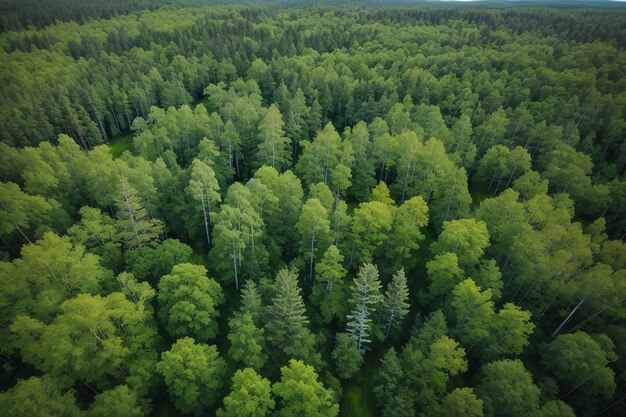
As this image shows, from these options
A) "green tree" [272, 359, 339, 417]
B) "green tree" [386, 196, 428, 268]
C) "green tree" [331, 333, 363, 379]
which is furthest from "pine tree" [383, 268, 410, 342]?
"green tree" [272, 359, 339, 417]

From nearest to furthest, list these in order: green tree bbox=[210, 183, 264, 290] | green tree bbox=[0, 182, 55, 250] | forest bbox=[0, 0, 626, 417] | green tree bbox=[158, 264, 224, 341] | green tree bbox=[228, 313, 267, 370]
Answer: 1. forest bbox=[0, 0, 626, 417]
2. green tree bbox=[228, 313, 267, 370]
3. green tree bbox=[158, 264, 224, 341]
4. green tree bbox=[210, 183, 264, 290]
5. green tree bbox=[0, 182, 55, 250]

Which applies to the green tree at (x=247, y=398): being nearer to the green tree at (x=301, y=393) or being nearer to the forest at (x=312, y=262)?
the forest at (x=312, y=262)

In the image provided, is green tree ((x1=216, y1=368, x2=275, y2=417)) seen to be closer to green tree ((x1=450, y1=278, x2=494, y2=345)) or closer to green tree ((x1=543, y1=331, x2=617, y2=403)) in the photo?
green tree ((x1=450, y1=278, x2=494, y2=345))

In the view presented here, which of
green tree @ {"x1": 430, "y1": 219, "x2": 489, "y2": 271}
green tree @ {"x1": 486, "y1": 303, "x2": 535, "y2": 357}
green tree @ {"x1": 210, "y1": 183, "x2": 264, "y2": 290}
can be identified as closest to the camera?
green tree @ {"x1": 486, "y1": 303, "x2": 535, "y2": 357}

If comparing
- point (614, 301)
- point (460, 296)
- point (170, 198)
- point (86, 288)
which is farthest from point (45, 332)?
point (614, 301)

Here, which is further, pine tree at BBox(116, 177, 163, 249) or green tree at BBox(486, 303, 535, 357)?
pine tree at BBox(116, 177, 163, 249)

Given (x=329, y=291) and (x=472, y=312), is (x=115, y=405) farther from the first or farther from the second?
(x=472, y=312)

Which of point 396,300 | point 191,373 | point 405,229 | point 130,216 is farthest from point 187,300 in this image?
point 405,229
